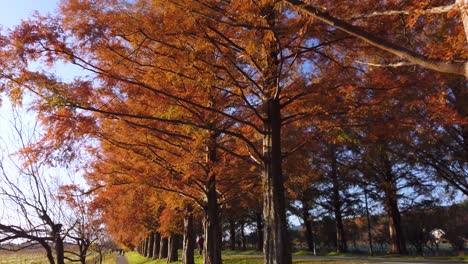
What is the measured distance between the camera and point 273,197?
26.2 feet

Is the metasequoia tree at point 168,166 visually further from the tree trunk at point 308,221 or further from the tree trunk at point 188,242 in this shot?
the tree trunk at point 308,221

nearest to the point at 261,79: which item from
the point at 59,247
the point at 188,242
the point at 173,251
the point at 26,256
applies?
the point at 59,247

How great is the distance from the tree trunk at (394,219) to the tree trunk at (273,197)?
1972 centimetres

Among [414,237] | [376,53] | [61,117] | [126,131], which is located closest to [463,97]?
[376,53]

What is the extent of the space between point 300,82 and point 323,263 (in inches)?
427

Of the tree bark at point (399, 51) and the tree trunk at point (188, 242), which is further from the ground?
the tree bark at point (399, 51)

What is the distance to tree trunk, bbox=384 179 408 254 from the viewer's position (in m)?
26.2

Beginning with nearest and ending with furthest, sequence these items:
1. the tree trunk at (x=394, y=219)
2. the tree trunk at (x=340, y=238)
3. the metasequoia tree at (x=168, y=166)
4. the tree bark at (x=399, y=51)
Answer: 1. the tree bark at (x=399, y=51)
2. the metasequoia tree at (x=168, y=166)
3. the tree trunk at (x=394, y=219)
4. the tree trunk at (x=340, y=238)

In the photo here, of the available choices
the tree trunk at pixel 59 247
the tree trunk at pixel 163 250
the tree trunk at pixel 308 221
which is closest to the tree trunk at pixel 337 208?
the tree trunk at pixel 308 221

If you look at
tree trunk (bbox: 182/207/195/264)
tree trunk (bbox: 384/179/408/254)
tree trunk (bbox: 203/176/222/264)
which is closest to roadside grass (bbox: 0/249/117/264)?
tree trunk (bbox: 203/176/222/264)

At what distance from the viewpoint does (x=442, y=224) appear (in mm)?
34156

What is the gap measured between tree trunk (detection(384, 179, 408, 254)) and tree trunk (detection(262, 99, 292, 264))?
1972 centimetres

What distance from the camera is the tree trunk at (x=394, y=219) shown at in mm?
26156

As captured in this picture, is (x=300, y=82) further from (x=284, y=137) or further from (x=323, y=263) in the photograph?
(x=323, y=263)
